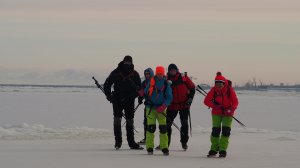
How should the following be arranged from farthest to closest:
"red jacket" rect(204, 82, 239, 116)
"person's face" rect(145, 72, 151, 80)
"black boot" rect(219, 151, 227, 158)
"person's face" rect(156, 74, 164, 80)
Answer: "person's face" rect(145, 72, 151, 80), "person's face" rect(156, 74, 164, 80), "red jacket" rect(204, 82, 239, 116), "black boot" rect(219, 151, 227, 158)

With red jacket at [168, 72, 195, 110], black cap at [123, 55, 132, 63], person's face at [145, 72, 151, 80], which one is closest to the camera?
black cap at [123, 55, 132, 63]

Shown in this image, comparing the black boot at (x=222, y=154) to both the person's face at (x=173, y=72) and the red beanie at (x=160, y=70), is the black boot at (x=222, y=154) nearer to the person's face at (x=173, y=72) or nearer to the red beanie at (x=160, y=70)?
the red beanie at (x=160, y=70)

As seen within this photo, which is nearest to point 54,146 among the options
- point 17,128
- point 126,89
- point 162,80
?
point 126,89

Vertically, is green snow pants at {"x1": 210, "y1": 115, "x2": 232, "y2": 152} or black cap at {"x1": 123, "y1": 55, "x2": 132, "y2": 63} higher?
black cap at {"x1": 123, "y1": 55, "x2": 132, "y2": 63}

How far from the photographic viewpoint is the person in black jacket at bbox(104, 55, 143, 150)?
35.4ft

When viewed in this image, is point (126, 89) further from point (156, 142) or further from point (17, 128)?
point (17, 128)

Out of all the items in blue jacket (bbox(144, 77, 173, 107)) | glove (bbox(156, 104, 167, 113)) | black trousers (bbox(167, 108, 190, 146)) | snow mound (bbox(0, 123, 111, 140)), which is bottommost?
snow mound (bbox(0, 123, 111, 140))

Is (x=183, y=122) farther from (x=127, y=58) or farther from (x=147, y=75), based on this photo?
(x=127, y=58)

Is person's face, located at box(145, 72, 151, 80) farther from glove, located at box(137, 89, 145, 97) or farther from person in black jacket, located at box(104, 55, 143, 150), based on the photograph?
glove, located at box(137, 89, 145, 97)

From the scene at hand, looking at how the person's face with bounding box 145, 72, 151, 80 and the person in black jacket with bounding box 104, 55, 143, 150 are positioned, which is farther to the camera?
the person's face with bounding box 145, 72, 151, 80

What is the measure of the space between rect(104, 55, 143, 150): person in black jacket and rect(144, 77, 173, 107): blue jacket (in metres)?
0.77

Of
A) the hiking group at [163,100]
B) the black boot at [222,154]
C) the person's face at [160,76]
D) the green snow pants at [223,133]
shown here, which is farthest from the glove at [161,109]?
the black boot at [222,154]

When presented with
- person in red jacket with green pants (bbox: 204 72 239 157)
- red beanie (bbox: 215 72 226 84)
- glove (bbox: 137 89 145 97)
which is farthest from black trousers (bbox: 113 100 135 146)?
red beanie (bbox: 215 72 226 84)

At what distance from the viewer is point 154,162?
28.8 feet
